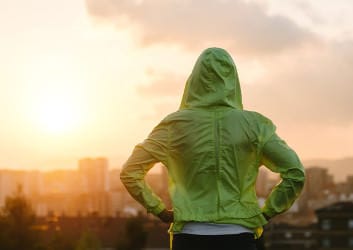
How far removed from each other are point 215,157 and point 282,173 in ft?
0.83

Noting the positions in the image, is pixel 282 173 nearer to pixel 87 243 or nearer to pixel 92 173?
pixel 87 243

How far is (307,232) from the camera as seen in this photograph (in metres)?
98.7

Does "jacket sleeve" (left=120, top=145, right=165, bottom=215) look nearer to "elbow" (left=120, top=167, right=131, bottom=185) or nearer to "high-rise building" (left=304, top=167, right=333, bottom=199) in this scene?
"elbow" (left=120, top=167, right=131, bottom=185)

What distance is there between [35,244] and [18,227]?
0.94 metres

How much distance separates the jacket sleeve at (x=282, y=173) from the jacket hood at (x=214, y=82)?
0.21 m

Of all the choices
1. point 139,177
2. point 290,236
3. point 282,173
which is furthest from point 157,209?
point 290,236

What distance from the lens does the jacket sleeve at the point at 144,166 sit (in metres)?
4.18

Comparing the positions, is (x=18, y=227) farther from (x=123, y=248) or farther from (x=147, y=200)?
(x=147, y=200)

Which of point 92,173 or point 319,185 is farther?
point 319,185

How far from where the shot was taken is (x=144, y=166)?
13.8ft

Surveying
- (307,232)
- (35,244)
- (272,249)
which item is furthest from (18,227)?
(307,232)

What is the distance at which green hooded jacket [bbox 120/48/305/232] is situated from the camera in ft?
13.4

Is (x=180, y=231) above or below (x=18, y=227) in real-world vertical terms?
below

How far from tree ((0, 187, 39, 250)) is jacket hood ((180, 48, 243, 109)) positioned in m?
39.0
